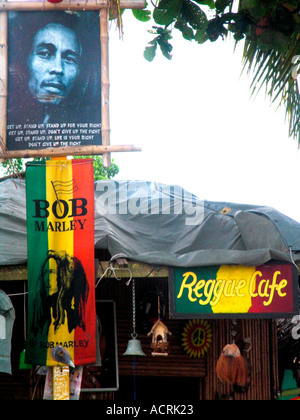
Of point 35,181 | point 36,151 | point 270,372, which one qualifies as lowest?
point 270,372

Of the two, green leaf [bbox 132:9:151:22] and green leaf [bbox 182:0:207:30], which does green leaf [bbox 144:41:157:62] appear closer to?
green leaf [bbox 132:9:151:22]

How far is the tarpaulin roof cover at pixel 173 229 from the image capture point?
6629 millimetres

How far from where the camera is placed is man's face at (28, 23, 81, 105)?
714 cm

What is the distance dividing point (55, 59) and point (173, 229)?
274cm

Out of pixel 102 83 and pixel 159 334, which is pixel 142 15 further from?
pixel 159 334

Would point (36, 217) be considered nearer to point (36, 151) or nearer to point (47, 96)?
point (36, 151)

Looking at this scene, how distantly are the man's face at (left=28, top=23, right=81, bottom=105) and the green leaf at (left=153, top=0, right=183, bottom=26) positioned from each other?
3299mm

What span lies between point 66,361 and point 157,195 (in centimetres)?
346

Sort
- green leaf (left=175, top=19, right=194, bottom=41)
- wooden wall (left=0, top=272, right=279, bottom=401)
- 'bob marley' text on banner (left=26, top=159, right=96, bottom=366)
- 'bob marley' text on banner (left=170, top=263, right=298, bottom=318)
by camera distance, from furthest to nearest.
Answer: wooden wall (left=0, top=272, right=279, bottom=401) < 'bob marley' text on banner (left=170, top=263, right=298, bottom=318) < 'bob marley' text on banner (left=26, top=159, right=96, bottom=366) < green leaf (left=175, top=19, right=194, bottom=41)

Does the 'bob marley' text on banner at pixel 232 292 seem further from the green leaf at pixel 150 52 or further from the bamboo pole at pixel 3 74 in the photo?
the green leaf at pixel 150 52

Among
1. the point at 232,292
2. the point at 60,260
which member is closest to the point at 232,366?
the point at 232,292

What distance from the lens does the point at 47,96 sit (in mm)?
7113

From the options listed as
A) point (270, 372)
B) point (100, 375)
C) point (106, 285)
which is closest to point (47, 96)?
point (106, 285)


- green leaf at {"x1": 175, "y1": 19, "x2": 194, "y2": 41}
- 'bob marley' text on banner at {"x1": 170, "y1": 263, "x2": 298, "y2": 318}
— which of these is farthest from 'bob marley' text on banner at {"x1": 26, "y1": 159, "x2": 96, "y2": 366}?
green leaf at {"x1": 175, "y1": 19, "x2": 194, "y2": 41}
